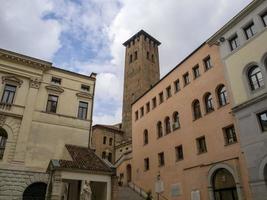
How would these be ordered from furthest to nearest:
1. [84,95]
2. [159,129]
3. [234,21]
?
[159,129] < [84,95] < [234,21]

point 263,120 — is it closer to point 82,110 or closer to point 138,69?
point 82,110

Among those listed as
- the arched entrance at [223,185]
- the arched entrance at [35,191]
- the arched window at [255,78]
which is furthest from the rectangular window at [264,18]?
the arched entrance at [35,191]

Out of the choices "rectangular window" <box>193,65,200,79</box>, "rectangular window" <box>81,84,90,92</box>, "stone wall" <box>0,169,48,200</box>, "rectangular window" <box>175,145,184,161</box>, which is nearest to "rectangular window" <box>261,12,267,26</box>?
"rectangular window" <box>193,65,200,79</box>

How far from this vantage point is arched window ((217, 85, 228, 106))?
784 inches

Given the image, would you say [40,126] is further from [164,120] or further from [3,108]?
[164,120]

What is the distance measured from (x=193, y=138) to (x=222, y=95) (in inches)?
183

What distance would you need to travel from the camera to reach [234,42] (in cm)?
1978

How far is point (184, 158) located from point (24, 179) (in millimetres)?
13589

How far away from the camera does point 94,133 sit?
171 ft

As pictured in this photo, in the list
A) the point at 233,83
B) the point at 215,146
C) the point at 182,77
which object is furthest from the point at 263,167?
the point at 182,77

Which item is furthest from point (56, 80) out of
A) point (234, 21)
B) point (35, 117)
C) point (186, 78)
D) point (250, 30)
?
point (250, 30)

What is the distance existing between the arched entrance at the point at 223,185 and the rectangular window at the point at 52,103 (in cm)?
1492

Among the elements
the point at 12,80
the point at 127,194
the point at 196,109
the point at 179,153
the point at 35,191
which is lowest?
the point at 35,191

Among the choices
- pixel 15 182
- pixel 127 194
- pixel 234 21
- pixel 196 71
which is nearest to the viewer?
pixel 15 182
